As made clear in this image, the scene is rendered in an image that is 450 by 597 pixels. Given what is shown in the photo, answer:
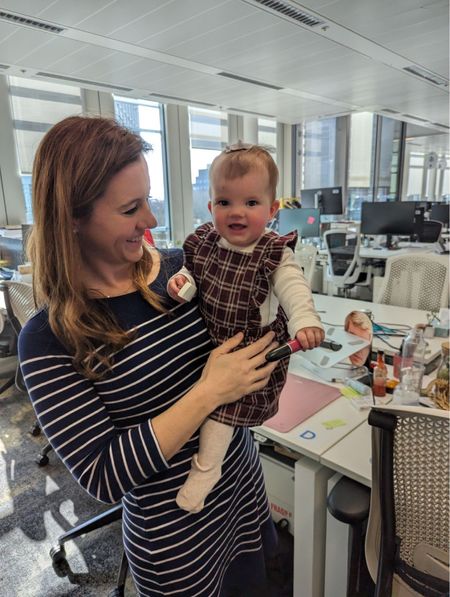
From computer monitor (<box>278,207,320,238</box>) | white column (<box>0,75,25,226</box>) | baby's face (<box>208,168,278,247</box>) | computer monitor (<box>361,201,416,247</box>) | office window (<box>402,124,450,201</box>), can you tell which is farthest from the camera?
office window (<box>402,124,450,201</box>)

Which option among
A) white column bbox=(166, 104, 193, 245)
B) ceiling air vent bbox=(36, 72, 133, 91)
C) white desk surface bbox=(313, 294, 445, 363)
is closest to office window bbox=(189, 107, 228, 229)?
white column bbox=(166, 104, 193, 245)

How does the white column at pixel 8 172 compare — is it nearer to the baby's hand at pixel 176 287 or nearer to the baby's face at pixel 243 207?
the baby's face at pixel 243 207

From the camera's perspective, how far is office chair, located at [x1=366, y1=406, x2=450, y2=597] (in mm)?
821

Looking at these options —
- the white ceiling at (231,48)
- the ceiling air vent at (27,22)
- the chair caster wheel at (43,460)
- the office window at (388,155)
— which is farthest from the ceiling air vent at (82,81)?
the office window at (388,155)

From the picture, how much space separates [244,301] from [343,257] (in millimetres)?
4476

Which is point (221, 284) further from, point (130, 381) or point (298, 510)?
point (298, 510)

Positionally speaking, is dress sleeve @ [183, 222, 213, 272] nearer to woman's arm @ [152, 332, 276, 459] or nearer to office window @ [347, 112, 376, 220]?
woman's arm @ [152, 332, 276, 459]

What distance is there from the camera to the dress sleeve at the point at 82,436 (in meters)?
0.74

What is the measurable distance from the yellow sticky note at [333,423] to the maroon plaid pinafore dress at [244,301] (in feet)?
1.66

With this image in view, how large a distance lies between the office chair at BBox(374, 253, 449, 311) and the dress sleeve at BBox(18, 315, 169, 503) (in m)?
2.47

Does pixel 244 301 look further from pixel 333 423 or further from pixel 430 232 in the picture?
pixel 430 232

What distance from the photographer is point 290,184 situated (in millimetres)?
8766

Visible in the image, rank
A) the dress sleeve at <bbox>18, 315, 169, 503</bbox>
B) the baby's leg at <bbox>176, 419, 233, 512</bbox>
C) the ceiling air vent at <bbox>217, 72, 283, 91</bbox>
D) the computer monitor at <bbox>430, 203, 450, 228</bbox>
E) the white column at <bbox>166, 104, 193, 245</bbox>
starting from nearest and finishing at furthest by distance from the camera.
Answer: the dress sleeve at <bbox>18, 315, 169, 503</bbox> → the baby's leg at <bbox>176, 419, 233, 512</bbox> → the ceiling air vent at <bbox>217, 72, 283, 91</bbox> → the white column at <bbox>166, 104, 193, 245</bbox> → the computer monitor at <bbox>430, 203, 450, 228</bbox>

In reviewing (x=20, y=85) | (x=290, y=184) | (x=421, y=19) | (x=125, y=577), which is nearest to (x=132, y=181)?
(x=125, y=577)
